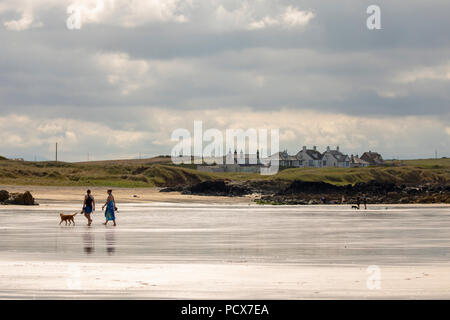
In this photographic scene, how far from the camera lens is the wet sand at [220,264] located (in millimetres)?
13125

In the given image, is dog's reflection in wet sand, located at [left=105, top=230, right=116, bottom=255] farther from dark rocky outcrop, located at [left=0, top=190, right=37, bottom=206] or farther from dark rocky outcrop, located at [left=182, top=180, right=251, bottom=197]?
dark rocky outcrop, located at [left=182, top=180, right=251, bottom=197]

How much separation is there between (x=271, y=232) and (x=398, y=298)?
17.6 meters

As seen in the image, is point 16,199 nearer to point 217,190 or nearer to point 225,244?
point 225,244

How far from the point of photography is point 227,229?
104ft

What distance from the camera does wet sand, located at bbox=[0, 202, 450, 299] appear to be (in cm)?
1312

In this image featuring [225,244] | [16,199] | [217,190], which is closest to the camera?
[225,244]

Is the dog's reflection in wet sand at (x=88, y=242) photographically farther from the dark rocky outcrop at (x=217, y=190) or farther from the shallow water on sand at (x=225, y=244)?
the dark rocky outcrop at (x=217, y=190)

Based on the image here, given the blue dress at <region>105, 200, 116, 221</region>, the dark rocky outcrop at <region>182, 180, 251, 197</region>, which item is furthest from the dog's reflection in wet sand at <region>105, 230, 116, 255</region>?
the dark rocky outcrop at <region>182, 180, 251, 197</region>

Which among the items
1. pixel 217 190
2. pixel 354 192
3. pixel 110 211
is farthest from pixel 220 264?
pixel 217 190

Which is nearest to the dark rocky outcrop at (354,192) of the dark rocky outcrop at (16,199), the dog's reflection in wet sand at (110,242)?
the dark rocky outcrop at (16,199)

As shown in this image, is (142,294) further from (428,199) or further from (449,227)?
(428,199)

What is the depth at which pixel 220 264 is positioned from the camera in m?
17.5
